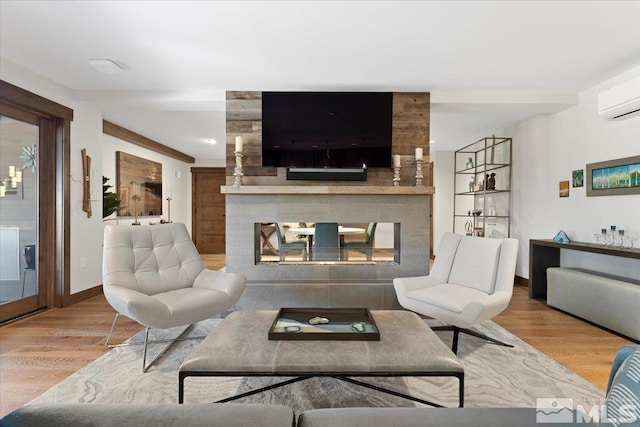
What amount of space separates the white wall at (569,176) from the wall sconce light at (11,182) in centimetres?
576

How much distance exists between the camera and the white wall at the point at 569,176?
3425 millimetres

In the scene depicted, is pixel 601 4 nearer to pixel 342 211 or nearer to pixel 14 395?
pixel 342 211

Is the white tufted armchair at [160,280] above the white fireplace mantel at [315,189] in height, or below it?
below

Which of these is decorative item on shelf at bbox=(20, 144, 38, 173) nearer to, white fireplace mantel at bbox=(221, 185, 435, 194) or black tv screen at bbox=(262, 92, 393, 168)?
white fireplace mantel at bbox=(221, 185, 435, 194)

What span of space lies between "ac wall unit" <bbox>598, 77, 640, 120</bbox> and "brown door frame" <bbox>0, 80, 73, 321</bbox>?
5337mm

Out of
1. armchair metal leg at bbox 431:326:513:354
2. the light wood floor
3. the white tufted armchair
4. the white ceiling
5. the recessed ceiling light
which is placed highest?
the white ceiling

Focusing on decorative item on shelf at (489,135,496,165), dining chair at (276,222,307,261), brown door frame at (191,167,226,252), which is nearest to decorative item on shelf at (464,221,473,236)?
decorative item on shelf at (489,135,496,165)

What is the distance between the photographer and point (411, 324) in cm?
212

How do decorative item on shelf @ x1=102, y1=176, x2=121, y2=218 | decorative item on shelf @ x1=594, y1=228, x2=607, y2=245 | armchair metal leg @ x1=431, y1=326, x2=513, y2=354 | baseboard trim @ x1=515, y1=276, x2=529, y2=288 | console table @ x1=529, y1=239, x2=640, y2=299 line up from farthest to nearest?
baseboard trim @ x1=515, y1=276, x2=529, y2=288 → decorative item on shelf @ x1=102, y1=176, x2=121, y2=218 → console table @ x1=529, y1=239, x2=640, y2=299 → decorative item on shelf @ x1=594, y1=228, x2=607, y2=245 → armchair metal leg @ x1=431, y1=326, x2=513, y2=354

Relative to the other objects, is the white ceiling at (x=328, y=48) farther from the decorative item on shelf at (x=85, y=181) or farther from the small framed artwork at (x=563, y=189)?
the small framed artwork at (x=563, y=189)

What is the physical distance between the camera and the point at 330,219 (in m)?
3.84

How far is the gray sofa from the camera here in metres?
0.76

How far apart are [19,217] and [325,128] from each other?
3.12m

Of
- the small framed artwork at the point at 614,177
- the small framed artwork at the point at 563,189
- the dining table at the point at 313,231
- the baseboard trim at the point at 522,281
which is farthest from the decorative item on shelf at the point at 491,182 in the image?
the dining table at the point at 313,231
